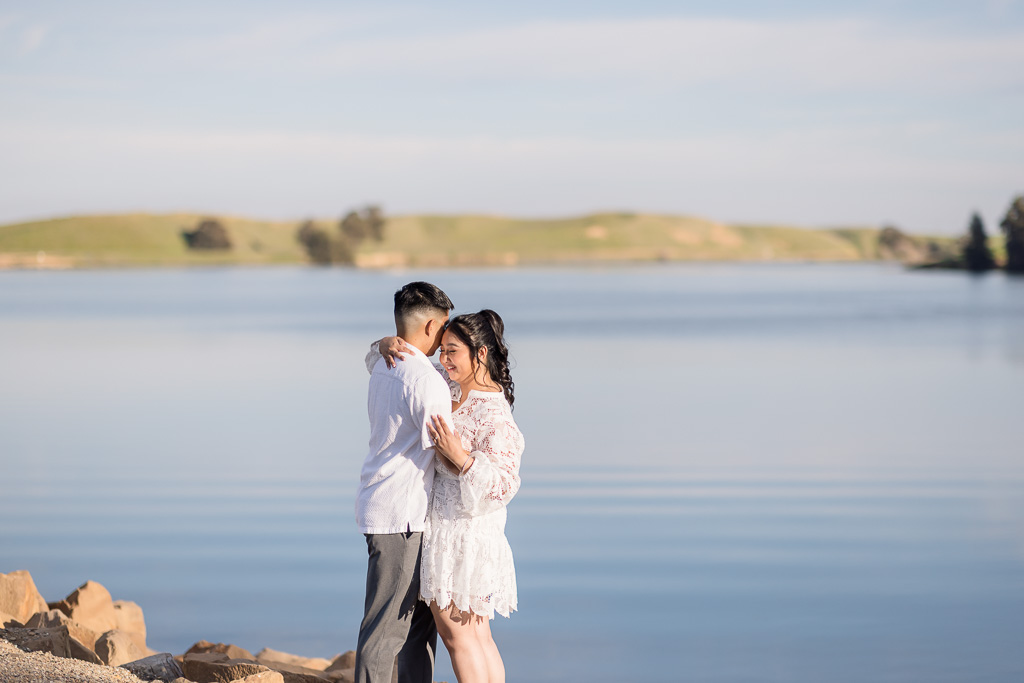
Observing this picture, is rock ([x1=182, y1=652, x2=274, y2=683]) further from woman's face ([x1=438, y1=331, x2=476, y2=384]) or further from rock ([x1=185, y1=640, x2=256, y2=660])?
woman's face ([x1=438, y1=331, x2=476, y2=384])

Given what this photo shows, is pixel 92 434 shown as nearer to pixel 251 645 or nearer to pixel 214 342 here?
pixel 251 645

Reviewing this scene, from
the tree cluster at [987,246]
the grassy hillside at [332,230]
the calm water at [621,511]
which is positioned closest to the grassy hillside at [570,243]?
the grassy hillside at [332,230]

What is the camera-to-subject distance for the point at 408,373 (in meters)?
3.87

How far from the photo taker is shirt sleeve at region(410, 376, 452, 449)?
3848 millimetres

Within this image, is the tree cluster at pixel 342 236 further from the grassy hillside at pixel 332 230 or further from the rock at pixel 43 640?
the rock at pixel 43 640

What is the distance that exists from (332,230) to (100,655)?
178382mm

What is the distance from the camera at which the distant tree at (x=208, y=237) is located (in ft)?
564

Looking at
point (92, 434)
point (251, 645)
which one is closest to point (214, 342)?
point (92, 434)

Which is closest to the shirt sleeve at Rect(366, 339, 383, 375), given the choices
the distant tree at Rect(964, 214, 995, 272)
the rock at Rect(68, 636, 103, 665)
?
the rock at Rect(68, 636, 103, 665)

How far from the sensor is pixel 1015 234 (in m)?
116

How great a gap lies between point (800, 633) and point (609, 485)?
447cm

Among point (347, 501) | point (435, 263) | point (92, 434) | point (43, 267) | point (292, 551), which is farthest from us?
point (435, 263)

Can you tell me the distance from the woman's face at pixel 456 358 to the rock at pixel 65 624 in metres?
2.41

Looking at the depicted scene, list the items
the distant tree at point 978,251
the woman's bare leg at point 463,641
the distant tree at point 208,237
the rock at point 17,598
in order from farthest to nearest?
the distant tree at point 208,237 → the distant tree at point 978,251 → the rock at point 17,598 → the woman's bare leg at point 463,641
